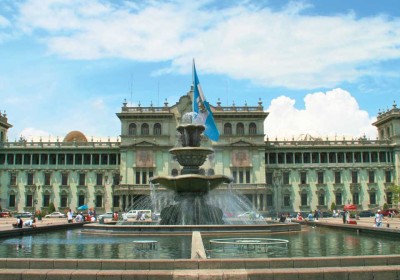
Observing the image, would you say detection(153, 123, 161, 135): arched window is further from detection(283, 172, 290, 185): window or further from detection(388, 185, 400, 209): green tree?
detection(388, 185, 400, 209): green tree

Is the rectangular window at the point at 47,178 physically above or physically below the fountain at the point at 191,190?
above

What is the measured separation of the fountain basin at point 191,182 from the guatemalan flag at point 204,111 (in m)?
5.87

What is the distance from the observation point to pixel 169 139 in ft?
267

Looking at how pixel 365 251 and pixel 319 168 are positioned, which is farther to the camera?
pixel 319 168

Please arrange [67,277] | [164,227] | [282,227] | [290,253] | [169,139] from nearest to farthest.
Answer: [67,277]
[290,253]
[164,227]
[282,227]
[169,139]

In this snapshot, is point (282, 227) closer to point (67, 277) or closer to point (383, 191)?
point (67, 277)

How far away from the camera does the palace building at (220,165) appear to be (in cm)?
8100

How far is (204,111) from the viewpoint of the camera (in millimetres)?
37000

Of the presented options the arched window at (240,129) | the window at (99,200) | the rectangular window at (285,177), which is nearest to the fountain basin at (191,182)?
→ the arched window at (240,129)

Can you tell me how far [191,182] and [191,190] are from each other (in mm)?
884

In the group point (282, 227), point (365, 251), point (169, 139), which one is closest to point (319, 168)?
point (169, 139)

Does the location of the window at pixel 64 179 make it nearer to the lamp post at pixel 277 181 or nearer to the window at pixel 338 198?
the lamp post at pixel 277 181

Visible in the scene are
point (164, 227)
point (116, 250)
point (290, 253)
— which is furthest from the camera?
point (164, 227)

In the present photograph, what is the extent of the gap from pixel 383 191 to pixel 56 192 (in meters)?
57.6
